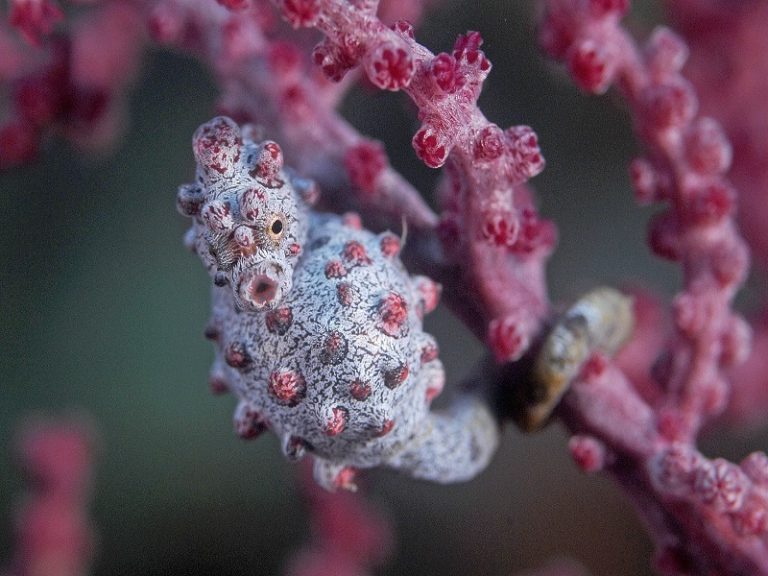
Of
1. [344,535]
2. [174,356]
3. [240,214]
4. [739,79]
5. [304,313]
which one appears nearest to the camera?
[240,214]

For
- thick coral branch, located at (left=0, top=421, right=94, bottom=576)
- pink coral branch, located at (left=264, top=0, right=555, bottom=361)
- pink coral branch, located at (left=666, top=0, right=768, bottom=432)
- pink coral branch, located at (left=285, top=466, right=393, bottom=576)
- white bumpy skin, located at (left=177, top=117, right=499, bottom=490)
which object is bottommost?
thick coral branch, located at (left=0, top=421, right=94, bottom=576)

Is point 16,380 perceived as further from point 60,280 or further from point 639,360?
point 639,360

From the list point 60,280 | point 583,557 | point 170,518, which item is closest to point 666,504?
point 583,557

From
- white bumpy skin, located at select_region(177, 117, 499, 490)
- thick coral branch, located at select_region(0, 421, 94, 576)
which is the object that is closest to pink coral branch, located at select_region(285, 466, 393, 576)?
thick coral branch, located at select_region(0, 421, 94, 576)

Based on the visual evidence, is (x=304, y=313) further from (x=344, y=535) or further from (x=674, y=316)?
(x=344, y=535)

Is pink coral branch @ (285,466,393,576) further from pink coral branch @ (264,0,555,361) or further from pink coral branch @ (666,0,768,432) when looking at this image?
pink coral branch @ (666,0,768,432)

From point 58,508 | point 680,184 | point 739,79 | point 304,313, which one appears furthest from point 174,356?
point 739,79
